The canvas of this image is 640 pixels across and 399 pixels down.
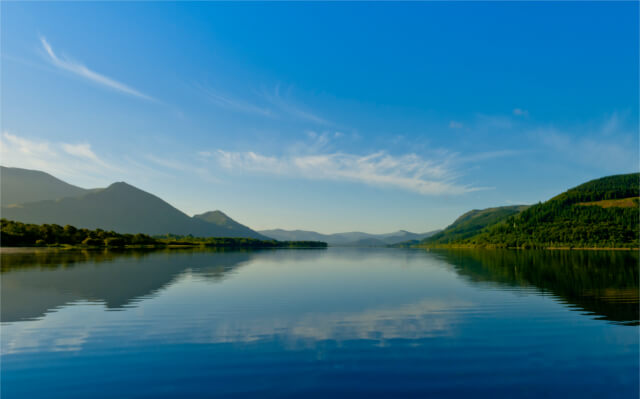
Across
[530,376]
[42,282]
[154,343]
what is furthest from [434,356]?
[42,282]

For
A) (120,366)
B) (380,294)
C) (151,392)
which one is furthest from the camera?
(380,294)

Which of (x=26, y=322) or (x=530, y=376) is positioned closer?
(x=530, y=376)

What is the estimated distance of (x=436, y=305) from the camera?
118 ft

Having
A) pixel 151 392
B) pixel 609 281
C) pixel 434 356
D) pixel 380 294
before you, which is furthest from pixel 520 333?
pixel 609 281

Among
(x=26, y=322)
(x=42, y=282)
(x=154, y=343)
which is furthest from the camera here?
(x=42, y=282)

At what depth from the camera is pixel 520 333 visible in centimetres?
2488

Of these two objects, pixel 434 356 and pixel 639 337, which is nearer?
pixel 434 356

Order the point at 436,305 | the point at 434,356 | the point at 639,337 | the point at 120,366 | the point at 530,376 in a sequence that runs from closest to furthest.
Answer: the point at 530,376 → the point at 120,366 → the point at 434,356 → the point at 639,337 → the point at 436,305

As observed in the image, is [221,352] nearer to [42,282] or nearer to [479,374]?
[479,374]

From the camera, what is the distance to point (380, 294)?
44.3 metres

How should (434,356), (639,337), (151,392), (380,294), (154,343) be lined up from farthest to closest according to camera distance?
(380,294) → (639,337) → (154,343) → (434,356) → (151,392)

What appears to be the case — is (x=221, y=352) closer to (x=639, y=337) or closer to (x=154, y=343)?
(x=154, y=343)

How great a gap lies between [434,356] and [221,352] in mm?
14238

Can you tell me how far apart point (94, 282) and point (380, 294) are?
4846 centimetres
